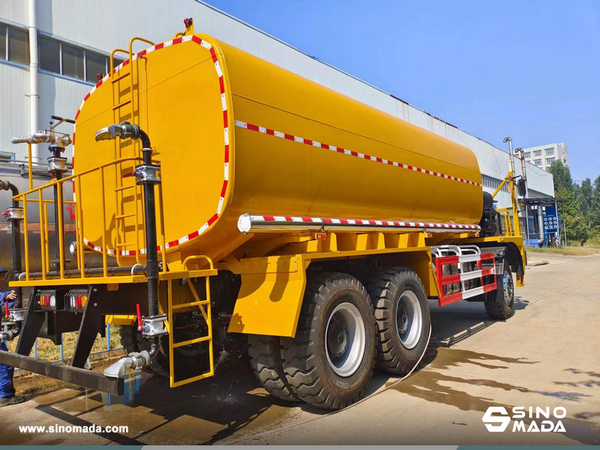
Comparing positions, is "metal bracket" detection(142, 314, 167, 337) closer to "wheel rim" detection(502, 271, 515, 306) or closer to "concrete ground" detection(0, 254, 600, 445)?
"concrete ground" detection(0, 254, 600, 445)

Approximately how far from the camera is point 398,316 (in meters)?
5.90

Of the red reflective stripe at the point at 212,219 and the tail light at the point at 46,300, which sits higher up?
the red reflective stripe at the point at 212,219

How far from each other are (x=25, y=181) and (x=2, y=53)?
7122mm

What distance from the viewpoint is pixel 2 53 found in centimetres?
1214

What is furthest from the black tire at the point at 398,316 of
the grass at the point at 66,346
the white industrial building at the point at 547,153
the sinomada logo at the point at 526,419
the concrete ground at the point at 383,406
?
the white industrial building at the point at 547,153

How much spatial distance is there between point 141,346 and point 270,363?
6.14 ft

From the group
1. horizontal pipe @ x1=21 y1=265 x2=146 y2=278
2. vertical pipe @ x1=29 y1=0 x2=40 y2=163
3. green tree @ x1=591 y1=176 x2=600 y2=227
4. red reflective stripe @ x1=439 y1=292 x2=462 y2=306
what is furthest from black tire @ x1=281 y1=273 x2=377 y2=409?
green tree @ x1=591 y1=176 x2=600 y2=227

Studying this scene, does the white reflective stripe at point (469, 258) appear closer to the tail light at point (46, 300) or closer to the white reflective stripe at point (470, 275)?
the white reflective stripe at point (470, 275)

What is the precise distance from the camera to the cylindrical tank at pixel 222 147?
4.08 meters

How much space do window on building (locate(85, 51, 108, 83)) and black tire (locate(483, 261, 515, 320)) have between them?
12755mm

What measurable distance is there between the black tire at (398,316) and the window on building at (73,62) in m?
12.4

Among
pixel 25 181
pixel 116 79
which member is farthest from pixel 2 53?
pixel 116 79

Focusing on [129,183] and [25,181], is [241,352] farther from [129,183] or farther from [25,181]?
[25,181]

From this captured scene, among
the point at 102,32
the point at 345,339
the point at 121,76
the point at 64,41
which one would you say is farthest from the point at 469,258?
the point at 102,32
